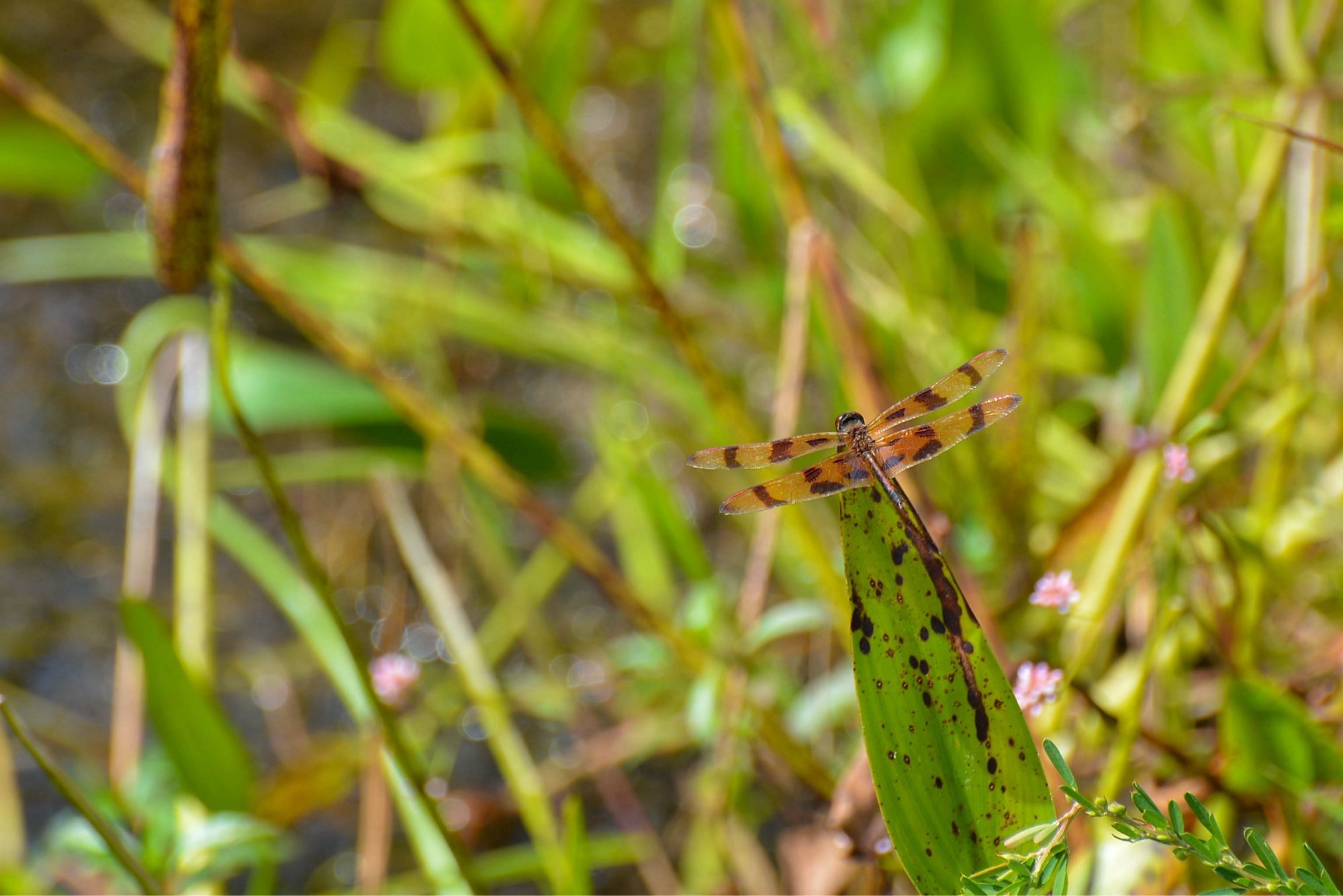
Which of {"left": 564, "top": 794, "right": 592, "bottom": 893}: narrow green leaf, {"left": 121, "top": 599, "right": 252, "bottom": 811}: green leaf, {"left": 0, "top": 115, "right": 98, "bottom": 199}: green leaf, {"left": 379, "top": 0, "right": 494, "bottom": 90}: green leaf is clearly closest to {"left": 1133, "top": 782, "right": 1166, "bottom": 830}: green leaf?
{"left": 564, "top": 794, "right": 592, "bottom": 893}: narrow green leaf

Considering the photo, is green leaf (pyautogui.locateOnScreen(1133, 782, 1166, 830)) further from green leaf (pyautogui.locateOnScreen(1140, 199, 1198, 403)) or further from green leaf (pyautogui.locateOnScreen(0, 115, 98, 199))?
green leaf (pyautogui.locateOnScreen(0, 115, 98, 199))

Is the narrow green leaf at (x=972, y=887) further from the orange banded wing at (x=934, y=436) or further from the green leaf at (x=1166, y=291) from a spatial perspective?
the green leaf at (x=1166, y=291)

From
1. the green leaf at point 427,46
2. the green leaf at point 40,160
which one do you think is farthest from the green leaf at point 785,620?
the green leaf at point 40,160

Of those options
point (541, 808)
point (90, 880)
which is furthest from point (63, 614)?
point (541, 808)

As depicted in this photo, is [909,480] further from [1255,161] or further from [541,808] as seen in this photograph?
[1255,161]

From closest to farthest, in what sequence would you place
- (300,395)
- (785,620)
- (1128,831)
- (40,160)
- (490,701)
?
(1128,831) → (785,620) → (490,701) → (300,395) → (40,160)

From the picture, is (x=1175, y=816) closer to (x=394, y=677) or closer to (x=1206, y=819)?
(x=1206, y=819)

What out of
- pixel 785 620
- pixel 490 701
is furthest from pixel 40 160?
pixel 785 620
